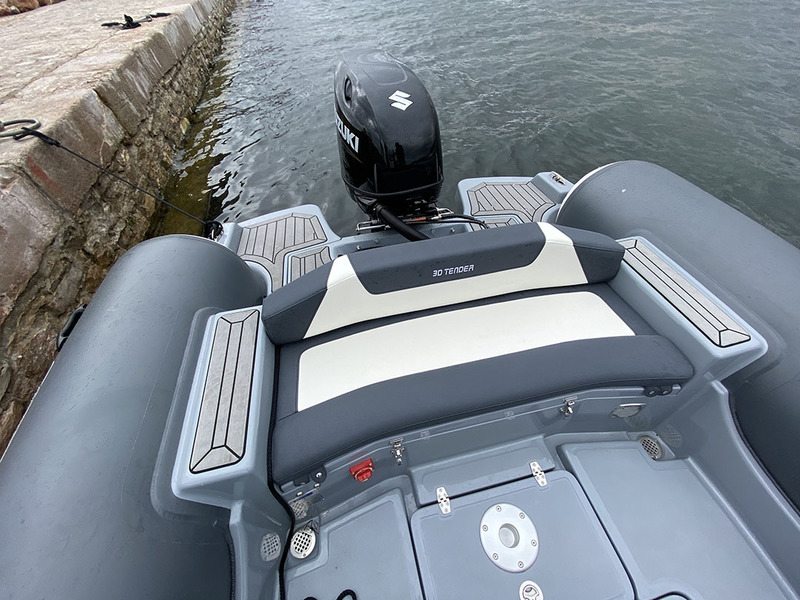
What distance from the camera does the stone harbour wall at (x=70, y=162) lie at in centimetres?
230

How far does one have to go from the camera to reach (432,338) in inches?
54.2

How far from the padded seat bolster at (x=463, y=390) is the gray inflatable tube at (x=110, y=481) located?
274mm

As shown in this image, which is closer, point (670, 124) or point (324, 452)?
point (324, 452)

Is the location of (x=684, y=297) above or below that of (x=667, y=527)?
above

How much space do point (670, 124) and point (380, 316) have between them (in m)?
4.95

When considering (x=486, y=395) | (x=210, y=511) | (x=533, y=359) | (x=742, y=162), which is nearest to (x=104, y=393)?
(x=210, y=511)

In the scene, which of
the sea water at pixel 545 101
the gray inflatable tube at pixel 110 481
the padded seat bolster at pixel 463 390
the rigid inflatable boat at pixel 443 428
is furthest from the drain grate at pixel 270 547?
the sea water at pixel 545 101

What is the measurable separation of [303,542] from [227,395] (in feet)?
1.87

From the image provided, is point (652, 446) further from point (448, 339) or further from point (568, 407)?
point (448, 339)

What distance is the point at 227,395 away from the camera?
43.9 inches

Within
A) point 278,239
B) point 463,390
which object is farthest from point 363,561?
point 278,239

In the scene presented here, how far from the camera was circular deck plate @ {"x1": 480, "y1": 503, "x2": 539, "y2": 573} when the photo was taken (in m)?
1.17

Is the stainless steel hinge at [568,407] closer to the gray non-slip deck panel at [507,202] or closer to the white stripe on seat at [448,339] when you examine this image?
the white stripe on seat at [448,339]

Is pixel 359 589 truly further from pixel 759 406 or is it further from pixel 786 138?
pixel 786 138
